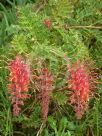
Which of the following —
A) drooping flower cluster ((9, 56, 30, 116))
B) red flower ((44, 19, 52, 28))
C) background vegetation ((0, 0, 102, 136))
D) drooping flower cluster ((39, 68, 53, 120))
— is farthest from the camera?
red flower ((44, 19, 52, 28))

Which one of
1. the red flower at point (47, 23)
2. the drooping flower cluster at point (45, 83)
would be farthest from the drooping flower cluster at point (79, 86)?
the red flower at point (47, 23)

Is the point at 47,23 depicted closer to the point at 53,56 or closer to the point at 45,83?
the point at 53,56

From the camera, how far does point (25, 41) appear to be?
5.49 ft

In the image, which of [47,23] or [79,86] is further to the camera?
[47,23]

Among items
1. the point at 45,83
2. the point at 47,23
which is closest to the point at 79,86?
the point at 45,83

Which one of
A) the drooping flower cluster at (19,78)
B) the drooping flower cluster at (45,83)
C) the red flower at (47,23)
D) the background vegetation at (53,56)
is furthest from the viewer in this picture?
the red flower at (47,23)

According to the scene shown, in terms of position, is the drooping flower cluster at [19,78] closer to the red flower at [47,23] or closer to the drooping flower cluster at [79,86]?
the drooping flower cluster at [79,86]

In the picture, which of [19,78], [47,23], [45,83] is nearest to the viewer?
[19,78]

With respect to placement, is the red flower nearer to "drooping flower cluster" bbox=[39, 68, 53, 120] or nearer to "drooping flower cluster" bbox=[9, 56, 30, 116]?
"drooping flower cluster" bbox=[39, 68, 53, 120]

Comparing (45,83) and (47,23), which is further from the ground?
(47,23)

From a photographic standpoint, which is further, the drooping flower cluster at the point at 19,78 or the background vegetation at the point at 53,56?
the background vegetation at the point at 53,56

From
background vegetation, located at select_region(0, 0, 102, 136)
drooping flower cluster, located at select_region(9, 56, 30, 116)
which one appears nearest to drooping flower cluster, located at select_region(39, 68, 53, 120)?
background vegetation, located at select_region(0, 0, 102, 136)

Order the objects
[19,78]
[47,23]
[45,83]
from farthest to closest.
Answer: [47,23], [45,83], [19,78]

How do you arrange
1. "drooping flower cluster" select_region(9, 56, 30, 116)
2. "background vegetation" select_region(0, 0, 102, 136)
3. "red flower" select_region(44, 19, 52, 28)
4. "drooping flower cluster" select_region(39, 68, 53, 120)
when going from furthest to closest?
"red flower" select_region(44, 19, 52, 28), "background vegetation" select_region(0, 0, 102, 136), "drooping flower cluster" select_region(39, 68, 53, 120), "drooping flower cluster" select_region(9, 56, 30, 116)
